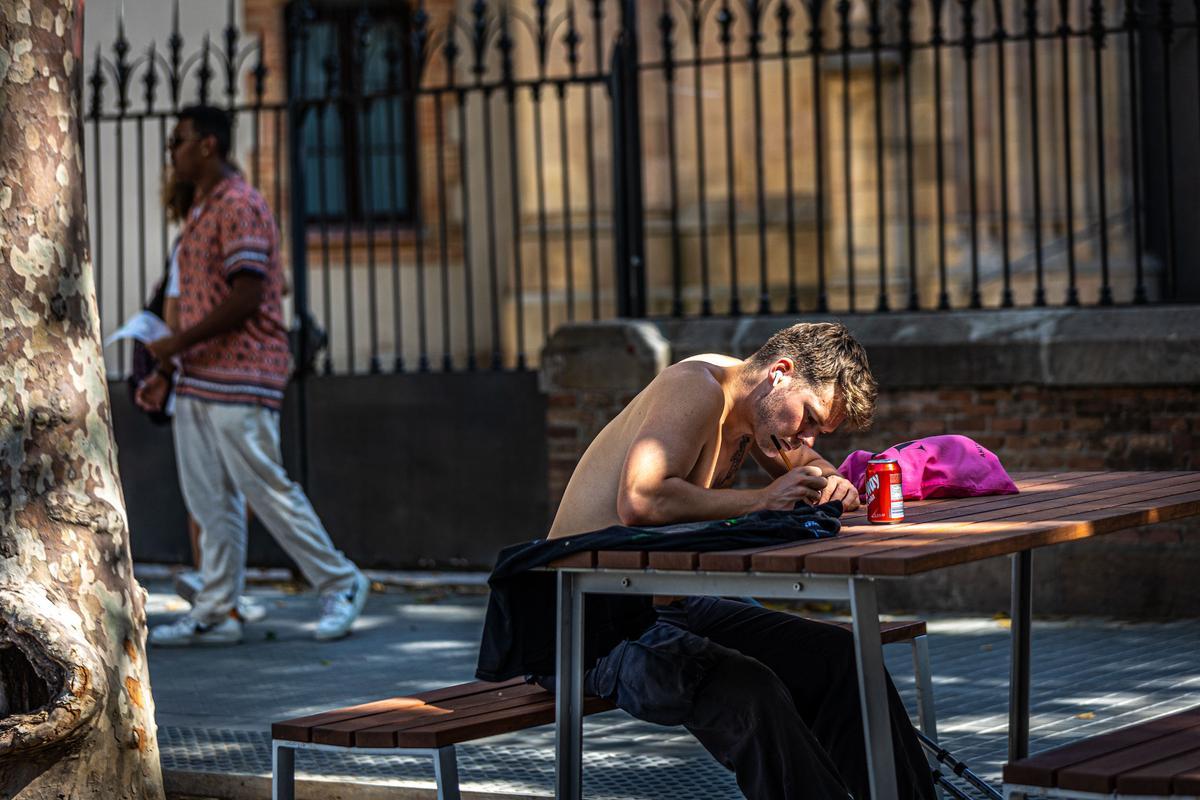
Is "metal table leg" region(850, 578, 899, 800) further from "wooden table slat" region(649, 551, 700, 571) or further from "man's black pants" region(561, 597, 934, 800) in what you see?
"wooden table slat" region(649, 551, 700, 571)

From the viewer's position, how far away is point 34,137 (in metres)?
4.57

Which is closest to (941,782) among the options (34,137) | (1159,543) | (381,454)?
(34,137)

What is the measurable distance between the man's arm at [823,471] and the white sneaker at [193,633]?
3535 millimetres

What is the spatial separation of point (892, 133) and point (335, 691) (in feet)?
33.4

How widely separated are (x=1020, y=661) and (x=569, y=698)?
4.45 feet

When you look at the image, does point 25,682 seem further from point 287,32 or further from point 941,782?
point 287,32

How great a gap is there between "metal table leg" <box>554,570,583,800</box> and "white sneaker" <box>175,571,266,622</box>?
4220 mm

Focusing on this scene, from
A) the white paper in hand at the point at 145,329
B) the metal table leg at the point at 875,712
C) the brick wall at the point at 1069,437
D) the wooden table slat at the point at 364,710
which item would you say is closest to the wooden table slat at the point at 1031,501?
the metal table leg at the point at 875,712

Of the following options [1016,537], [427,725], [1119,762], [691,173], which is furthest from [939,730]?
[691,173]

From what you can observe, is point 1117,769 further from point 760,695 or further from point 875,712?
point 760,695

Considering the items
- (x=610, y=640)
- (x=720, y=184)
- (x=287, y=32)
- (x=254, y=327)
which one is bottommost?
(x=610, y=640)

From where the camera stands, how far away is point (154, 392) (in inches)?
315

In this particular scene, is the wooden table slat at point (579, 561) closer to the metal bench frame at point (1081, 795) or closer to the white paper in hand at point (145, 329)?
the metal bench frame at point (1081, 795)

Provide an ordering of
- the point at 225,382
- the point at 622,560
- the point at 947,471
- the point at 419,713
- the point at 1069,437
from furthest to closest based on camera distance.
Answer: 1. the point at 1069,437
2. the point at 225,382
3. the point at 947,471
4. the point at 419,713
5. the point at 622,560
